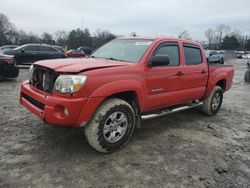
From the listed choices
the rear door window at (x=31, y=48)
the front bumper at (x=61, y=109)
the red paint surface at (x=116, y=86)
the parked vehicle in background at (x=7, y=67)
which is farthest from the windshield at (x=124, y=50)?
the rear door window at (x=31, y=48)

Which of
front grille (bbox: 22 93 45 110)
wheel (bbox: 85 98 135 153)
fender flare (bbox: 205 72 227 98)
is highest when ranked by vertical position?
fender flare (bbox: 205 72 227 98)

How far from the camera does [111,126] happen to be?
152 inches

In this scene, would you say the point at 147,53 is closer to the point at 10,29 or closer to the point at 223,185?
the point at 223,185

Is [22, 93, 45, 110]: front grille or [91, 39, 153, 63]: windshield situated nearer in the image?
[22, 93, 45, 110]: front grille

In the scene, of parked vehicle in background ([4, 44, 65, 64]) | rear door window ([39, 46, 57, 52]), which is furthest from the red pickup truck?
rear door window ([39, 46, 57, 52])

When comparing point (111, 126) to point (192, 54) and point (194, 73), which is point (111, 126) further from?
point (192, 54)

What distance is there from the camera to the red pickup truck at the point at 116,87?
3.47m

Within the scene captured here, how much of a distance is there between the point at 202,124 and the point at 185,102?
0.65 metres

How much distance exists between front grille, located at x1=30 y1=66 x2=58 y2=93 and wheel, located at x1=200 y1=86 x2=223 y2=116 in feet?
12.3

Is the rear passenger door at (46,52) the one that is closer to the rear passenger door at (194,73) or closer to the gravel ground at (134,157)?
the gravel ground at (134,157)

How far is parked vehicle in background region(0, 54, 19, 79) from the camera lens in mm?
9844

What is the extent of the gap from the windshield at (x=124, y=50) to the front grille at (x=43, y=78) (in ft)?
4.12

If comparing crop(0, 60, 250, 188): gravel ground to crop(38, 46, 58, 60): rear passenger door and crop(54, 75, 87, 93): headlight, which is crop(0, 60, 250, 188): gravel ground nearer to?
crop(54, 75, 87, 93): headlight

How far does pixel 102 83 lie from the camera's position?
3.61m
